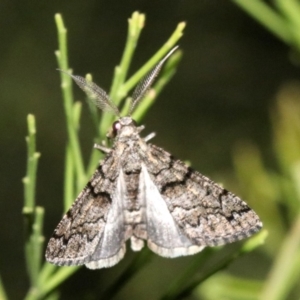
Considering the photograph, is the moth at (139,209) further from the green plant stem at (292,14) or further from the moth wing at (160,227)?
the green plant stem at (292,14)

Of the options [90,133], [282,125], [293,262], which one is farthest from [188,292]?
[90,133]

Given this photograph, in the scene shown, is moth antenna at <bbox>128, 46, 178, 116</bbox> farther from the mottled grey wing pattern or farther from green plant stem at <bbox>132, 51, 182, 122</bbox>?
the mottled grey wing pattern

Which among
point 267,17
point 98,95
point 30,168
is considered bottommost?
point 30,168

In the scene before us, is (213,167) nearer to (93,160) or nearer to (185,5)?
(185,5)

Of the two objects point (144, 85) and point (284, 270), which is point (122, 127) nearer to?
point (144, 85)

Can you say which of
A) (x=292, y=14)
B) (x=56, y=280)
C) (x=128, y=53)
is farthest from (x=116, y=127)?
(x=292, y=14)
